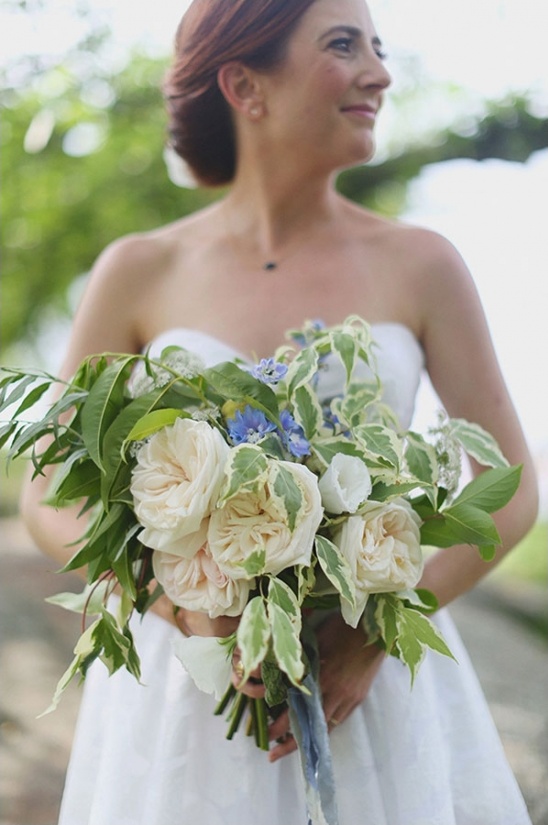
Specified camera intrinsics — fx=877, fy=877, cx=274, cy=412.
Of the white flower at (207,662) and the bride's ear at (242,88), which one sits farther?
the bride's ear at (242,88)

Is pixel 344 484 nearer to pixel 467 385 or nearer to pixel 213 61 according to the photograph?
pixel 467 385

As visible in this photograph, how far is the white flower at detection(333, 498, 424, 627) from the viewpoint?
47.6 inches

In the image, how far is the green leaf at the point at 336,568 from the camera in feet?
3.79

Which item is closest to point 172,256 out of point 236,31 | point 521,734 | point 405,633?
point 236,31

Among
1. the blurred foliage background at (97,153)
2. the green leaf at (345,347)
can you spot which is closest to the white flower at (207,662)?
the green leaf at (345,347)

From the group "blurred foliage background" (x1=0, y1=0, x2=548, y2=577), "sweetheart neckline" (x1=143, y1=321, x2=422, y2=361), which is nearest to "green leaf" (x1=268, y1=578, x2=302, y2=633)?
"sweetheart neckline" (x1=143, y1=321, x2=422, y2=361)

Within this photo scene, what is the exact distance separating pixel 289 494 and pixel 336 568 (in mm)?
127

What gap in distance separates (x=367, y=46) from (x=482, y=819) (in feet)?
4.76

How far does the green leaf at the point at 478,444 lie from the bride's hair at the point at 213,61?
832 mm

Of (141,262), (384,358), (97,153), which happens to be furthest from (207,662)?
(97,153)

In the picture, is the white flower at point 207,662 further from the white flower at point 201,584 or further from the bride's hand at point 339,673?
the bride's hand at point 339,673

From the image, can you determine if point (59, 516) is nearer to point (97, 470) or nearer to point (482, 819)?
point (97, 470)

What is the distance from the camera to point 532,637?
459 cm

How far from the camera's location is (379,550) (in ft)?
4.02
